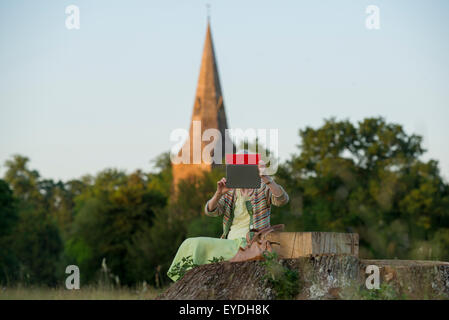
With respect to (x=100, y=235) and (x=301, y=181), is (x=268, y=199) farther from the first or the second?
(x=100, y=235)

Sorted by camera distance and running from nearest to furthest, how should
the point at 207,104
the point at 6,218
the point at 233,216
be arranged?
the point at 233,216 → the point at 6,218 → the point at 207,104

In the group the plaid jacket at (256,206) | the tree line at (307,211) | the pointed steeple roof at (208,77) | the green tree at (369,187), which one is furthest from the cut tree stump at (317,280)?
the pointed steeple roof at (208,77)

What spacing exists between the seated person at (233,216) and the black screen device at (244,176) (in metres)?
0.42

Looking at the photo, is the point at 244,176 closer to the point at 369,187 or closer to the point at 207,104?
the point at 369,187

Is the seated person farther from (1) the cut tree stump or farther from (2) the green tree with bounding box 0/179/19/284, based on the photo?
(2) the green tree with bounding box 0/179/19/284

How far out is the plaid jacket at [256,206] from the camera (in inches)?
239

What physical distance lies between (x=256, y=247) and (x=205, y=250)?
A: 1.85 ft

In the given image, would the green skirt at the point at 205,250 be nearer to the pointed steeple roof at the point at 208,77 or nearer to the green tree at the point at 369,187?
the green tree at the point at 369,187

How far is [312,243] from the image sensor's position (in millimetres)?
5398

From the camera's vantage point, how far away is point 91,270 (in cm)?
4053

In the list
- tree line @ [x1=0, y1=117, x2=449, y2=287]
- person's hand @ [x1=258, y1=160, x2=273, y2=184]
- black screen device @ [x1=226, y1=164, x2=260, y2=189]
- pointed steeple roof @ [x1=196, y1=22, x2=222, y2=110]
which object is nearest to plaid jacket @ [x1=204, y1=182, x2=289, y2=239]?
person's hand @ [x1=258, y1=160, x2=273, y2=184]

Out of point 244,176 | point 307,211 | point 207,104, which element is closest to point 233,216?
point 244,176

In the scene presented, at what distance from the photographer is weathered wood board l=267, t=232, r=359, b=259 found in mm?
5434
